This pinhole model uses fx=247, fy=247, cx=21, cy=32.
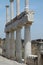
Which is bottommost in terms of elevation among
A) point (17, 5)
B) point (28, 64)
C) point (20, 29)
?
point (28, 64)

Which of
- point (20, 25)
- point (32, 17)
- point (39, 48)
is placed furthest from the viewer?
point (20, 25)

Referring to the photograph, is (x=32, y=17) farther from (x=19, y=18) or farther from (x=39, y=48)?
(x=39, y=48)

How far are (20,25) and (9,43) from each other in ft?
29.0

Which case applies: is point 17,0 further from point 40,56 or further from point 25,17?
point 40,56

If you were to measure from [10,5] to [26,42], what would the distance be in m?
11.8

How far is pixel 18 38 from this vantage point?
101 ft

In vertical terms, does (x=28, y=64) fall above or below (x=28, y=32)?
below

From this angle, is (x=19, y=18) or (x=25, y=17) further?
(x=19, y=18)

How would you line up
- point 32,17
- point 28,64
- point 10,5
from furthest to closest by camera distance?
point 10,5
point 32,17
point 28,64

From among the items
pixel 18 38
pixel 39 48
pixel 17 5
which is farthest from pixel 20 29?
pixel 39 48

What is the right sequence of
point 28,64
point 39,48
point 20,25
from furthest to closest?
point 20,25, point 28,64, point 39,48

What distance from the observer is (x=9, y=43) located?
37875 mm

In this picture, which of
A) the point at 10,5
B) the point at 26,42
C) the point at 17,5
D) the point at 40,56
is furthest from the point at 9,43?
the point at 40,56

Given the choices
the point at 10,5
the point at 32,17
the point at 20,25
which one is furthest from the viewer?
the point at 10,5
